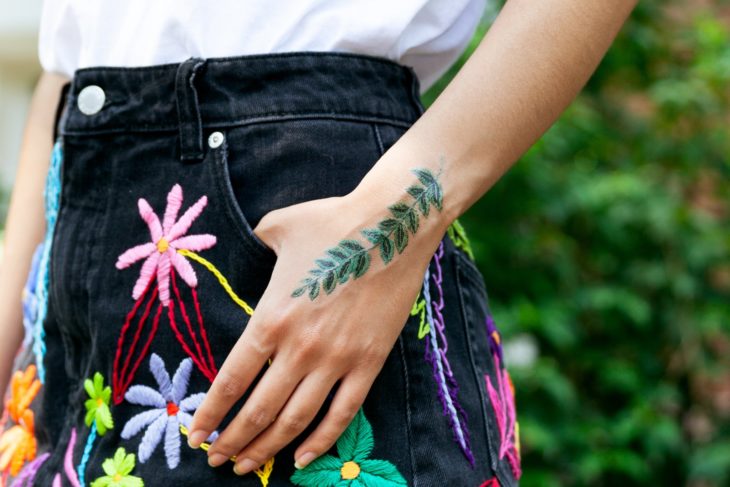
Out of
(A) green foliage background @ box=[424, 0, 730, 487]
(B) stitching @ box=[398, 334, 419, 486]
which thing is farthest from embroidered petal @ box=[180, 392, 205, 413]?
(A) green foliage background @ box=[424, 0, 730, 487]

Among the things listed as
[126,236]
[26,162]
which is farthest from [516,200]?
[126,236]

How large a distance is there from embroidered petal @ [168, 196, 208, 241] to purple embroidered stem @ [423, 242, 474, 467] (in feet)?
0.85

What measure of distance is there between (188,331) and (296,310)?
16 centimetres

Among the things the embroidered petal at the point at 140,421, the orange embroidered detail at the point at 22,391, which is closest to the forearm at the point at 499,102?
the embroidered petal at the point at 140,421

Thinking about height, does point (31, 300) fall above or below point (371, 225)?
below

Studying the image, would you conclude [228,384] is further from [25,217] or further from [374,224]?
[25,217]

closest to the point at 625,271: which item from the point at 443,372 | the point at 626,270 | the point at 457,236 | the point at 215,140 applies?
the point at 626,270

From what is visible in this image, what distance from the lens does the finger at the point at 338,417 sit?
893 mm

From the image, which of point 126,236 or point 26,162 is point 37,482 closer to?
point 126,236

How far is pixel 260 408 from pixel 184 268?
0.19 metres

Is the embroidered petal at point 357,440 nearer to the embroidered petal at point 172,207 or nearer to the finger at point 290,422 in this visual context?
the finger at point 290,422

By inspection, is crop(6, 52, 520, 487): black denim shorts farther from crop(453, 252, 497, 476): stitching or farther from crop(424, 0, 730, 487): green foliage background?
crop(424, 0, 730, 487): green foliage background

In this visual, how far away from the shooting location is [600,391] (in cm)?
369

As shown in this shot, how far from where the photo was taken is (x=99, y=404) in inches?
40.0
